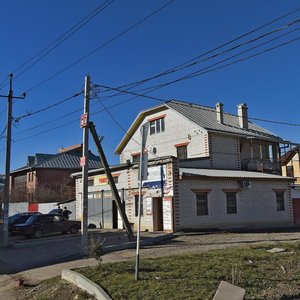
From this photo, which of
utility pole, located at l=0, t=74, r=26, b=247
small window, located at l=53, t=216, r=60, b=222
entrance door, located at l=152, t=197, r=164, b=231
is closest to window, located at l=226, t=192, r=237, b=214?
entrance door, located at l=152, t=197, r=164, b=231

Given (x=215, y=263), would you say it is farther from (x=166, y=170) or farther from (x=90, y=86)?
(x=166, y=170)

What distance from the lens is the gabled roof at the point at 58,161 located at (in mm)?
55328

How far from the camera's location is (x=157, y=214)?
25.7 m

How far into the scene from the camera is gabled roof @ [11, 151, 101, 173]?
5533 cm

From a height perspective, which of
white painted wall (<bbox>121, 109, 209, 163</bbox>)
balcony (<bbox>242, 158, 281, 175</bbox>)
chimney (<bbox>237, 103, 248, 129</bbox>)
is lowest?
balcony (<bbox>242, 158, 281, 175</bbox>)

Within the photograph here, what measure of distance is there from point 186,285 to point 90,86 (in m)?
12.3

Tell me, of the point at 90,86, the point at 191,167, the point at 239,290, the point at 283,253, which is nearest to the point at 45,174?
the point at 191,167

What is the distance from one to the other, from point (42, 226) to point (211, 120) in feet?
52.7

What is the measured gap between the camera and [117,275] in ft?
A: 32.2

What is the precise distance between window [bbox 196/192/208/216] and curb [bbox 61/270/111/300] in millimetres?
15368

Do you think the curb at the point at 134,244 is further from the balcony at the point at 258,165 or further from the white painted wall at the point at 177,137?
the balcony at the point at 258,165

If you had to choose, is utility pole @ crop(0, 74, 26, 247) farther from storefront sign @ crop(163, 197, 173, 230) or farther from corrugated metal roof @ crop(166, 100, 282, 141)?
corrugated metal roof @ crop(166, 100, 282, 141)

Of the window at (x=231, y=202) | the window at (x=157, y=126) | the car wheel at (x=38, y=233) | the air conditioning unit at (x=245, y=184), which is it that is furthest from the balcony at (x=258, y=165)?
the car wheel at (x=38, y=233)

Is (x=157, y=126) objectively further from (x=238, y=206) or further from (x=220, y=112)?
(x=238, y=206)
